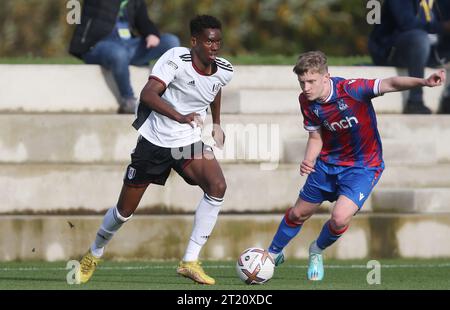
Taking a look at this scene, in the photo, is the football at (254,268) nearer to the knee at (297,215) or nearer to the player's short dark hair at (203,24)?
the knee at (297,215)

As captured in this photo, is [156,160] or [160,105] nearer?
[160,105]

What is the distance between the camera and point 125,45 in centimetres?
1622

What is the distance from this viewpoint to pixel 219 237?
14.8 m

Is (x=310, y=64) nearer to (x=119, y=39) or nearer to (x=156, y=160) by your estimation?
(x=156, y=160)

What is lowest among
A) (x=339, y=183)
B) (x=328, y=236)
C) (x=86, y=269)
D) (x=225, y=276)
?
(x=86, y=269)

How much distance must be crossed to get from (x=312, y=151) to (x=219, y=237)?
135 inches

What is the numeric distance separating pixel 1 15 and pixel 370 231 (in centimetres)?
1790

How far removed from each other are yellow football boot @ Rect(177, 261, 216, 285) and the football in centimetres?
26

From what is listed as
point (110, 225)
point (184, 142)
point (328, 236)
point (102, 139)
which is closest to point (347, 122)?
point (328, 236)

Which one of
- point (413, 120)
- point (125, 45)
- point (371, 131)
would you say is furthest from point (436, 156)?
point (371, 131)

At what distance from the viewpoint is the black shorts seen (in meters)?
11.5

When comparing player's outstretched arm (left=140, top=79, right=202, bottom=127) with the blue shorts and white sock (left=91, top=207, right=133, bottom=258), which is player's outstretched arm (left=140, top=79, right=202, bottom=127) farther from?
the blue shorts

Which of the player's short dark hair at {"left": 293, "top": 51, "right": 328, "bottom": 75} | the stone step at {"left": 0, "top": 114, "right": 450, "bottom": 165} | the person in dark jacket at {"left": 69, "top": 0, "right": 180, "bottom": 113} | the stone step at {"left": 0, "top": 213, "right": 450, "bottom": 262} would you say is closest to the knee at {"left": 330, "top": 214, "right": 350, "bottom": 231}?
the player's short dark hair at {"left": 293, "top": 51, "right": 328, "bottom": 75}

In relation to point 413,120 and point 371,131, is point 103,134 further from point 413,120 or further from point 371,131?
point 371,131
